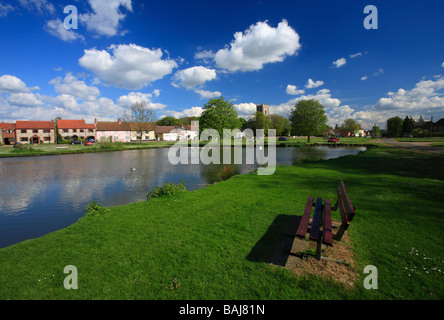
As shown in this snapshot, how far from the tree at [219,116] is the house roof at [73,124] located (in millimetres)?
48841

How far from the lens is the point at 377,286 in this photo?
358 cm

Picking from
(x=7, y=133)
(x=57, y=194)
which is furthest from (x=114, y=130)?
(x=57, y=194)

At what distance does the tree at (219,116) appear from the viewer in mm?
55031

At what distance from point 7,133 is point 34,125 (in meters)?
8.52

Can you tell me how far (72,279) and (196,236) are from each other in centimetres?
278

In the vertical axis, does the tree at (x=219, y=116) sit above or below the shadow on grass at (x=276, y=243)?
above

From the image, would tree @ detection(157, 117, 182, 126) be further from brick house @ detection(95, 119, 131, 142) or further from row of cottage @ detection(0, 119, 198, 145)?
brick house @ detection(95, 119, 131, 142)

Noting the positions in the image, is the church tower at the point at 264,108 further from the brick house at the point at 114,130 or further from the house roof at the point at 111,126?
the house roof at the point at 111,126

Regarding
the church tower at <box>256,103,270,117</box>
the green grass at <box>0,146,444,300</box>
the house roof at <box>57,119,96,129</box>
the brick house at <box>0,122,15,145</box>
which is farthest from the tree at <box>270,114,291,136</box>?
the brick house at <box>0,122,15,145</box>

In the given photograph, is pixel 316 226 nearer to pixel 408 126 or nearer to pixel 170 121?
pixel 408 126

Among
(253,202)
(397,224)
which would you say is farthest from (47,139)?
(397,224)

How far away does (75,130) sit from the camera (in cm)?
7556

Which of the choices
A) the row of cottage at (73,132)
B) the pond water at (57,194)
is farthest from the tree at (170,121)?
the pond water at (57,194)

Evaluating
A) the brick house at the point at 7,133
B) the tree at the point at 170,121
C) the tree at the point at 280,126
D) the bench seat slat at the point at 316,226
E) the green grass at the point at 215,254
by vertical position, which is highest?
the tree at the point at 170,121
